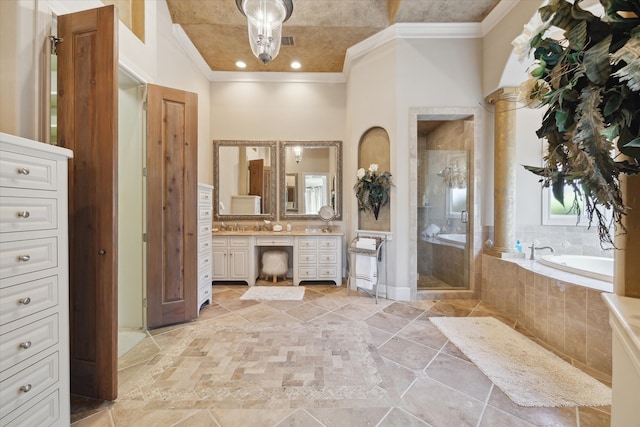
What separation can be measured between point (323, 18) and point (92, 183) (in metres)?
3.13

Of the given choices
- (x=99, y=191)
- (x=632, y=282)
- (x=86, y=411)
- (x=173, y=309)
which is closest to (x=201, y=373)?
(x=86, y=411)

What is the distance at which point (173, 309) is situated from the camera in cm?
251

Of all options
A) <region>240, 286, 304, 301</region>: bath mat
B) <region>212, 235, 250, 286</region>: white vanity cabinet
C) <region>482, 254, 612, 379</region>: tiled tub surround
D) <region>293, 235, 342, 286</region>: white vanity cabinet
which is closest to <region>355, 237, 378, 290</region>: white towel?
<region>293, 235, 342, 286</region>: white vanity cabinet

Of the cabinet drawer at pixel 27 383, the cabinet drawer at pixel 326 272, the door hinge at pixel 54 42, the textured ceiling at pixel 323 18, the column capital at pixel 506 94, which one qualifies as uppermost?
the textured ceiling at pixel 323 18

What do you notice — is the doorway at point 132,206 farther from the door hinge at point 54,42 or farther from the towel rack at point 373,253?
the towel rack at point 373,253

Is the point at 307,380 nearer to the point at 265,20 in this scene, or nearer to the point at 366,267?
the point at 366,267

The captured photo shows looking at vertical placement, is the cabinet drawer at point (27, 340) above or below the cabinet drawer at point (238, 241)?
below

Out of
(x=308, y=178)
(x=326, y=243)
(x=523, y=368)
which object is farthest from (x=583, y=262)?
(x=308, y=178)

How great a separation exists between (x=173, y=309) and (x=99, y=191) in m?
1.48

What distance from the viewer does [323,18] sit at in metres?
3.10

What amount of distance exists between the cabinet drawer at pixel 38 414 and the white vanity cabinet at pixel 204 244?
5.06 feet

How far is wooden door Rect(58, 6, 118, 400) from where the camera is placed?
5.00ft

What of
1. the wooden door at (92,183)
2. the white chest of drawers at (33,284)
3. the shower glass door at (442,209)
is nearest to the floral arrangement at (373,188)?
the shower glass door at (442,209)

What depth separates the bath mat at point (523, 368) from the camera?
1.59 meters
